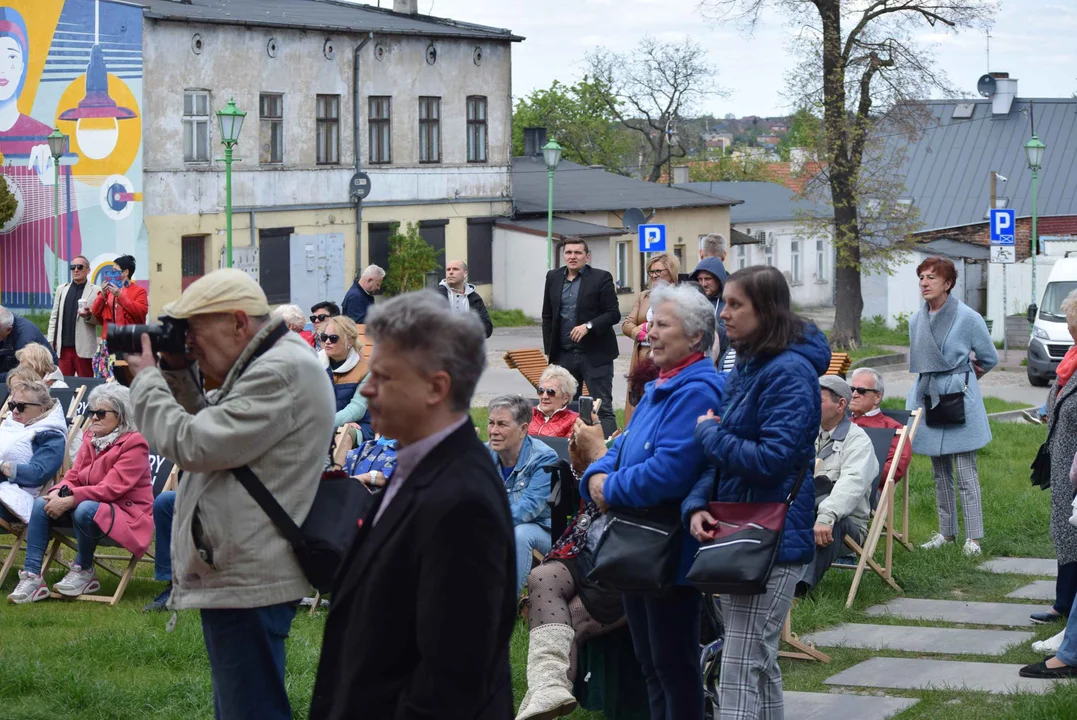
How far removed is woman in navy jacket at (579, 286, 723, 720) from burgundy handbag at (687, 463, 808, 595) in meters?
0.20

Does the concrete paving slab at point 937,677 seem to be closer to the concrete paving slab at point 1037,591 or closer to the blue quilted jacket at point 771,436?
the concrete paving slab at point 1037,591

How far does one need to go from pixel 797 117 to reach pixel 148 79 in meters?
15.8

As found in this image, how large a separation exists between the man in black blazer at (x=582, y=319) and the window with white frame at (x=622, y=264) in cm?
3239

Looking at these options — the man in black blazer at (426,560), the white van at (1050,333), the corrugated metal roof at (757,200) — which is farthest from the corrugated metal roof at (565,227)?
the man in black blazer at (426,560)

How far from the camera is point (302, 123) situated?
38.4 m

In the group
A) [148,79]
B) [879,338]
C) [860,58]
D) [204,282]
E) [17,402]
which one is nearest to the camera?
[204,282]

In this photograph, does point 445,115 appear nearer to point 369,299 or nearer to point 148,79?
point 148,79

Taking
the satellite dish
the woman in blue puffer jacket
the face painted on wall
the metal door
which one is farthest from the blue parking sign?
the woman in blue puffer jacket

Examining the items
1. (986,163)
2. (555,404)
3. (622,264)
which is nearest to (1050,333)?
(555,404)

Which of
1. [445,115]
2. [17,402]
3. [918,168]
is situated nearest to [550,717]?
[17,402]

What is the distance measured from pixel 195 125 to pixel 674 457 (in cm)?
3298

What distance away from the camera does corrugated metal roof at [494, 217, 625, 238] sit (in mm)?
42250

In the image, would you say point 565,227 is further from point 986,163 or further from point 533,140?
point 986,163

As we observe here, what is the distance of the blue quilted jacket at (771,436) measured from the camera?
15.5ft
